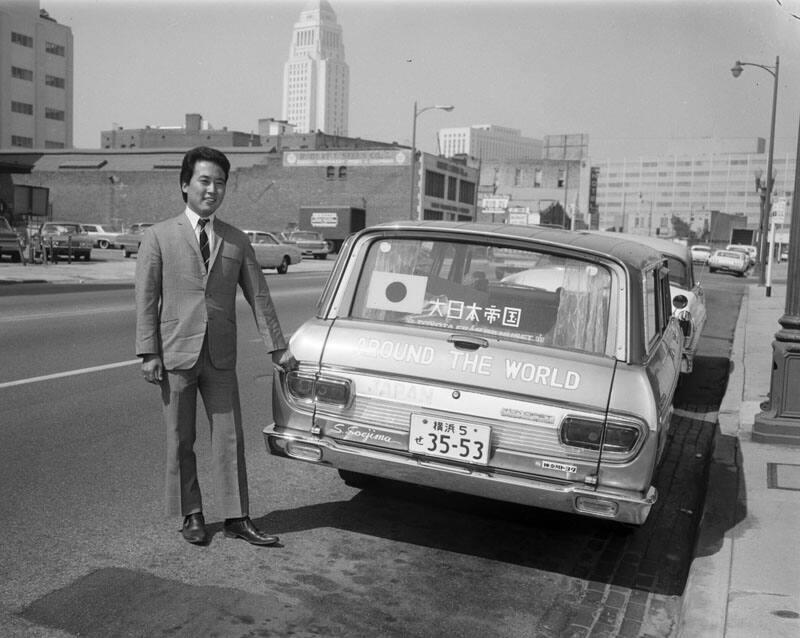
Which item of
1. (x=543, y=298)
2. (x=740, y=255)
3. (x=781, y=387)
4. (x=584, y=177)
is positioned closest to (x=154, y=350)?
(x=543, y=298)

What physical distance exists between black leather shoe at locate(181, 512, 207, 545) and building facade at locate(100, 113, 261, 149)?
309 feet

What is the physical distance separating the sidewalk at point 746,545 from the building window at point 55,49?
100 meters

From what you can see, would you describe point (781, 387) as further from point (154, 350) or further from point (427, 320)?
point (154, 350)

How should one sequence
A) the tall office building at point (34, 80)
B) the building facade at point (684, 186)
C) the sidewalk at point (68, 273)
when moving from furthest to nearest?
1. the building facade at point (684, 186)
2. the tall office building at point (34, 80)
3. the sidewalk at point (68, 273)

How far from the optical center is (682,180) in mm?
149375

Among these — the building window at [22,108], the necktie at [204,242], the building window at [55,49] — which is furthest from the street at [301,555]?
the building window at [55,49]

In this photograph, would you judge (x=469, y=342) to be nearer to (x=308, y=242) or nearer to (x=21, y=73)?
(x=308, y=242)

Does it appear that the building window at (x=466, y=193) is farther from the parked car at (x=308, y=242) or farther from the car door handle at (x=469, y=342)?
the car door handle at (x=469, y=342)

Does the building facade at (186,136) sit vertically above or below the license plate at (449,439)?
above

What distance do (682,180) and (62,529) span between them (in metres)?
154

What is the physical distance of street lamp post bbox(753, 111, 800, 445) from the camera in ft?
23.7

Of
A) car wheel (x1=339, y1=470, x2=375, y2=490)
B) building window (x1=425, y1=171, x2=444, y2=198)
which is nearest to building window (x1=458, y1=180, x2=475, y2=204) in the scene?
building window (x1=425, y1=171, x2=444, y2=198)

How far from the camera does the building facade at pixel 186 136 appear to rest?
102062 mm

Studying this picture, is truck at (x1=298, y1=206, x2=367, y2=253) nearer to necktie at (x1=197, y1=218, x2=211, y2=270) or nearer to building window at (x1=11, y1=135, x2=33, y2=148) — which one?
building window at (x1=11, y1=135, x2=33, y2=148)
